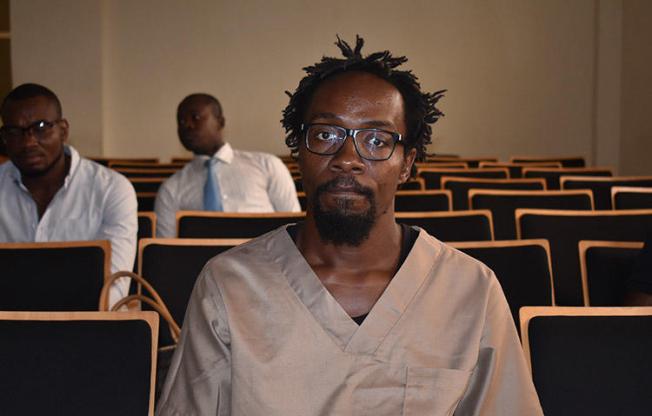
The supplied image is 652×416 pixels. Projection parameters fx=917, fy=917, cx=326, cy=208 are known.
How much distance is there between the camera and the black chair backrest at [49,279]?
8.19 feet

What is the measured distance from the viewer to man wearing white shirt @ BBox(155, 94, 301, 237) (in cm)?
459

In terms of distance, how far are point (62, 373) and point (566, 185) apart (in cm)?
358

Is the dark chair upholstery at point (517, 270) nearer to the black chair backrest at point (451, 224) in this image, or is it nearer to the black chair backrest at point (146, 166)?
the black chair backrest at point (451, 224)

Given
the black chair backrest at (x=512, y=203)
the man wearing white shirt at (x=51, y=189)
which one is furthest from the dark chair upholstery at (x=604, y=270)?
the man wearing white shirt at (x=51, y=189)

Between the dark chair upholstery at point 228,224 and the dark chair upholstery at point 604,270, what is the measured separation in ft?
3.24

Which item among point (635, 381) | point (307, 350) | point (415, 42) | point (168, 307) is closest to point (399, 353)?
point (307, 350)

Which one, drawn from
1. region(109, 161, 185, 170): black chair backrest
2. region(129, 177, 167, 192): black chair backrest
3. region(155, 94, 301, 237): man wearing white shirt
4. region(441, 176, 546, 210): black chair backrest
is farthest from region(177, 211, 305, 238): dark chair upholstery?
region(109, 161, 185, 170): black chair backrest

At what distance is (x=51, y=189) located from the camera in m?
3.54

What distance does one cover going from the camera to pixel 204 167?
481 centimetres

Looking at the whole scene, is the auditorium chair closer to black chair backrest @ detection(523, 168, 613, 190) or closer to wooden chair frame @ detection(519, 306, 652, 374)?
wooden chair frame @ detection(519, 306, 652, 374)

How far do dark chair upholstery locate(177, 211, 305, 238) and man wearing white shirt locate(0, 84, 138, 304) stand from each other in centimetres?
35

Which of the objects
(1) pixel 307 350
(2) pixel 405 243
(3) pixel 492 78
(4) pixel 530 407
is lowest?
(4) pixel 530 407

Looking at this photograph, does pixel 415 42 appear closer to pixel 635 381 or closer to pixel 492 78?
pixel 492 78

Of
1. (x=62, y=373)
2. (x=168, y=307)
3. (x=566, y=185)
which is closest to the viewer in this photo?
(x=62, y=373)
